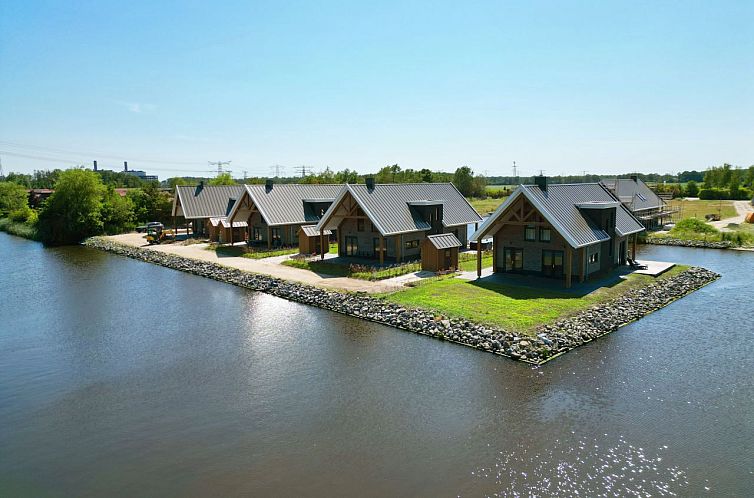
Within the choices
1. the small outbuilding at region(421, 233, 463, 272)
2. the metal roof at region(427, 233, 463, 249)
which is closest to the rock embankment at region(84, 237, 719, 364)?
the small outbuilding at region(421, 233, 463, 272)

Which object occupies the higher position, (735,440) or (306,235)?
(306,235)

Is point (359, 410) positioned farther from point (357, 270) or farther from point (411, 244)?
point (411, 244)

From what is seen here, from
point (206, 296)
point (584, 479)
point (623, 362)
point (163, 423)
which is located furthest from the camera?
point (206, 296)

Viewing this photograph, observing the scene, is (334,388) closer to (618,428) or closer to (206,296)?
(618,428)

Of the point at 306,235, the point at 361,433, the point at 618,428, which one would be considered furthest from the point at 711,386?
the point at 306,235

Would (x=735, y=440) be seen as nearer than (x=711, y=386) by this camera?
Yes

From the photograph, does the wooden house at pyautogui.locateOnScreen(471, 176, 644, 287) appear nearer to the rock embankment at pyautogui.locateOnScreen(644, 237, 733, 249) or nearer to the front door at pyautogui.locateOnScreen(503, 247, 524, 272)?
the front door at pyautogui.locateOnScreen(503, 247, 524, 272)

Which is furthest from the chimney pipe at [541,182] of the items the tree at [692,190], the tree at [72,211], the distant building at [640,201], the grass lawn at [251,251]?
the tree at [692,190]
